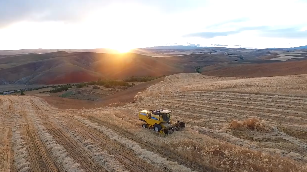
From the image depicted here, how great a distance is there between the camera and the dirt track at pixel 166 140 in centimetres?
1448

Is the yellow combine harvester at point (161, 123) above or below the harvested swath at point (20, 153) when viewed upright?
above

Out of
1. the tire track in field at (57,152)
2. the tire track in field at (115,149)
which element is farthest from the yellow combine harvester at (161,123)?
the tire track in field at (57,152)

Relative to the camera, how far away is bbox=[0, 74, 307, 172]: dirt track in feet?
47.5

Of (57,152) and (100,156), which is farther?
(57,152)

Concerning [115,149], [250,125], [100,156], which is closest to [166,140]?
[115,149]

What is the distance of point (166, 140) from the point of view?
18.4 metres

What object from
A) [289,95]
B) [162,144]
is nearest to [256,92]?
[289,95]

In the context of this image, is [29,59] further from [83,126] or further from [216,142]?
[216,142]

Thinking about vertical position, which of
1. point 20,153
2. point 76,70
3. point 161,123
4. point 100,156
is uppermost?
point 161,123

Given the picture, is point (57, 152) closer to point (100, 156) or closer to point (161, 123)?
point (100, 156)

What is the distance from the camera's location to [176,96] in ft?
128

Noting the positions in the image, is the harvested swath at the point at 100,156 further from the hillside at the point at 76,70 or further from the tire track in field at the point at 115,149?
the hillside at the point at 76,70

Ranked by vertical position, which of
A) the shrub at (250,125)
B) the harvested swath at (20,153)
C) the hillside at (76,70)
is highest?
the shrub at (250,125)

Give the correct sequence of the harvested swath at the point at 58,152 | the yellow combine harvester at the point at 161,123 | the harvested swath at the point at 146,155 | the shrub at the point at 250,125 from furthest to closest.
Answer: the shrub at the point at 250,125
the yellow combine harvester at the point at 161,123
the harvested swath at the point at 58,152
the harvested swath at the point at 146,155
